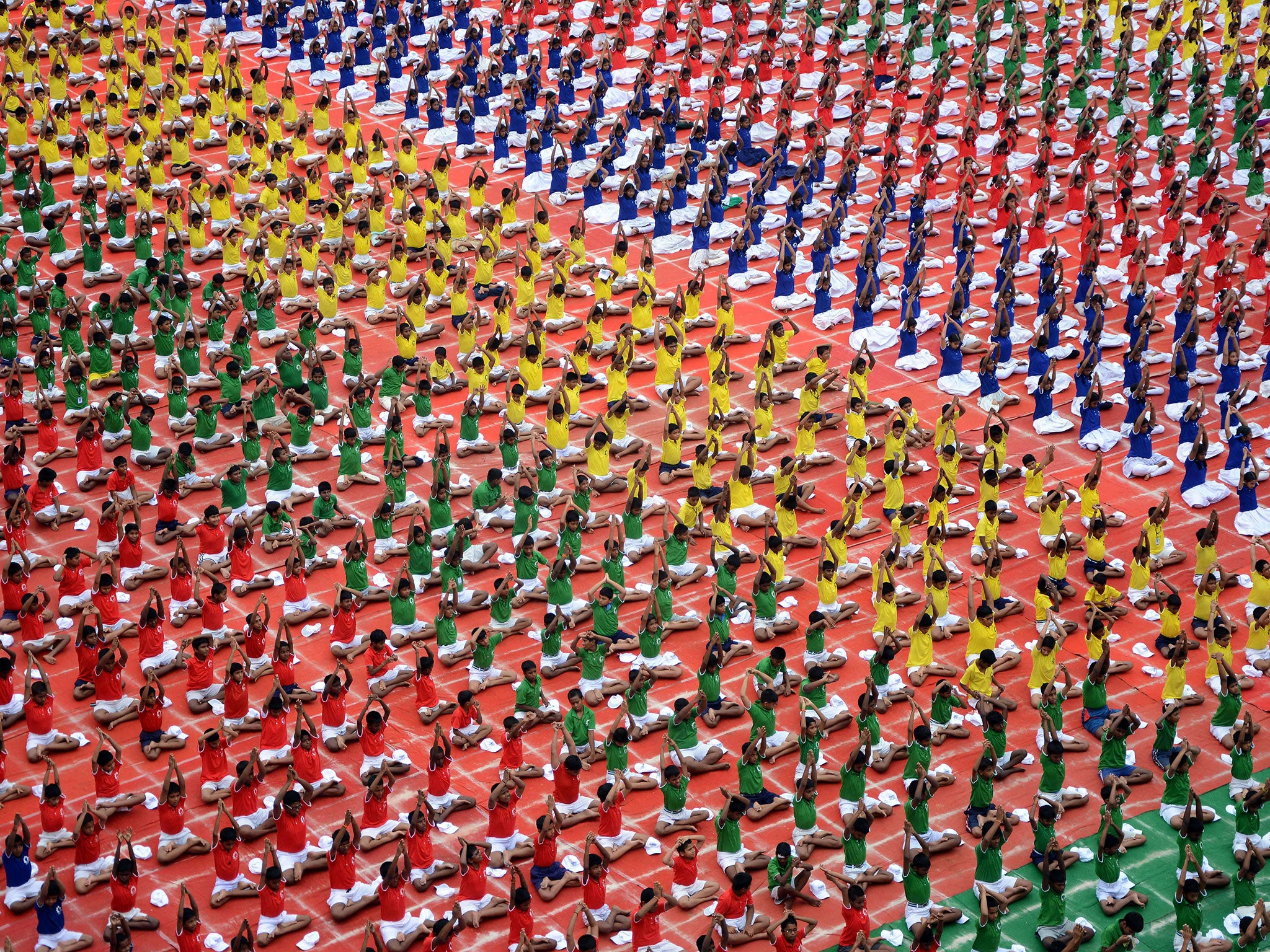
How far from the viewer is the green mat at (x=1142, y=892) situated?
22.2m

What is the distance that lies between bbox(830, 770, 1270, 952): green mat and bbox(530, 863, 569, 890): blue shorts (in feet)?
12.4

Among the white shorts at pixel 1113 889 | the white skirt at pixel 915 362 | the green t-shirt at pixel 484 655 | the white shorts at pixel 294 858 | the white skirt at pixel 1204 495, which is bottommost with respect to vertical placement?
the white shorts at pixel 294 858

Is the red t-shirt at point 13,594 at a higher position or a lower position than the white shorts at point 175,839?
higher

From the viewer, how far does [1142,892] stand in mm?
22766

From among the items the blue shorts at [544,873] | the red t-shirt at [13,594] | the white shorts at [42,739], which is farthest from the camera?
the red t-shirt at [13,594]

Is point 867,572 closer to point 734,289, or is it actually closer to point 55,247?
point 734,289

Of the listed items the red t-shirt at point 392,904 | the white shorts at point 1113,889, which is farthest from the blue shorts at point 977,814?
the red t-shirt at point 392,904

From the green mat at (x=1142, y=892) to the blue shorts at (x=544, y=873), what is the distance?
3770 mm

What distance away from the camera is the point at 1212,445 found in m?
30.7

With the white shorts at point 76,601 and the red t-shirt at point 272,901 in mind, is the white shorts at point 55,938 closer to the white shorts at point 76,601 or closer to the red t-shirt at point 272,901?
the red t-shirt at point 272,901

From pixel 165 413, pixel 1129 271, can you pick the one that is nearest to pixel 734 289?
pixel 1129 271

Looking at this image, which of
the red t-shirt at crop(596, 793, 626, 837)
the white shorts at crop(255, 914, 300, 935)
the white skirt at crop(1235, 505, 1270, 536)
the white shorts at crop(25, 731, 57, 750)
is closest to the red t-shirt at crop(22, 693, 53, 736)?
the white shorts at crop(25, 731, 57, 750)

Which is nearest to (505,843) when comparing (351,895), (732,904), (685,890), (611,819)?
(611,819)

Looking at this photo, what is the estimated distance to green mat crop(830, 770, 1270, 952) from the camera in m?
22.2
